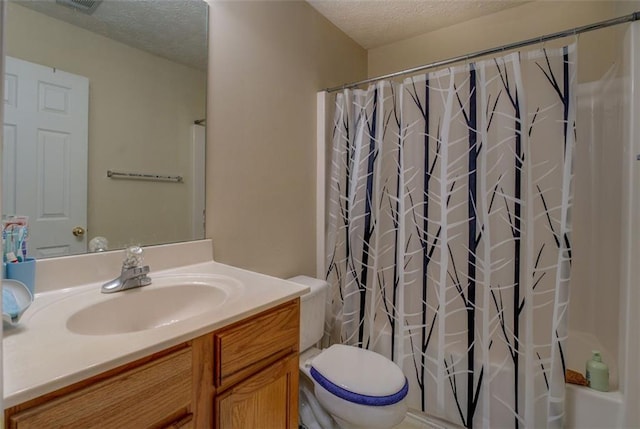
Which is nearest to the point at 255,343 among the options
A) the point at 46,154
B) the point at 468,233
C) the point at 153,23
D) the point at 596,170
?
the point at 46,154

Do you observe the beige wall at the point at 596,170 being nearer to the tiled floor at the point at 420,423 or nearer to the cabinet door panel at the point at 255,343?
the tiled floor at the point at 420,423

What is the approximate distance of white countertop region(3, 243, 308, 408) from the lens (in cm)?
53

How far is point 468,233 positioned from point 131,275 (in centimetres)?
138

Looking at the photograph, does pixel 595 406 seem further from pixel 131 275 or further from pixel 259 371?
pixel 131 275

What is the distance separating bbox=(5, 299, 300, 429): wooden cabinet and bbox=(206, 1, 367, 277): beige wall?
0.60 m

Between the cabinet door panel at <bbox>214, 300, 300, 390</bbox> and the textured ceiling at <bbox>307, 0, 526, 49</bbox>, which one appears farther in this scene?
the textured ceiling at <bbox>307, 0, 526, 49</bbox>

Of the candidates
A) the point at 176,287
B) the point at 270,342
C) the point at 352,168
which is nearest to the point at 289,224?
the point at 352,168

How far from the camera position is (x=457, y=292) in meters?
1.49

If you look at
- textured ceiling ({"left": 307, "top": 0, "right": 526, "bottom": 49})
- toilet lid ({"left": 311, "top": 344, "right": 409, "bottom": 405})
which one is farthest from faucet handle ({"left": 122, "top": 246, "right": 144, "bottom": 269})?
textured ceiling ({"left": 307, "top": 0, "right": 526, "bottom": 49})

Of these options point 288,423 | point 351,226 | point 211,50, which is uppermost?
point 211,50

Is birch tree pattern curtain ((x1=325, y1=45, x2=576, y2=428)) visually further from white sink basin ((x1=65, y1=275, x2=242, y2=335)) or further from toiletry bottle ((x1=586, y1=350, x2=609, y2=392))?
white sink basin ((x1=65, y1=275, x2=242, y2=335))

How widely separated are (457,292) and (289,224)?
0.94 meters

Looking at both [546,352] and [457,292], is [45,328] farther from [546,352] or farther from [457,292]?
[546,352]

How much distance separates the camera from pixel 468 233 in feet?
4.76
